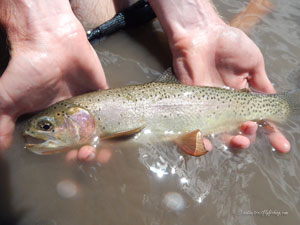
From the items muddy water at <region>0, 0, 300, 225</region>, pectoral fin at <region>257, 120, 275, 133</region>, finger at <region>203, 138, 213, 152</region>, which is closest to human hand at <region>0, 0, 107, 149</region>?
muddy water at <region>0, 0, 300, 225</region>

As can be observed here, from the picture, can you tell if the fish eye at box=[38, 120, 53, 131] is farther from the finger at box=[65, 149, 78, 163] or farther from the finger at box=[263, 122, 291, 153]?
the finger at box=[263, 122, 291, 153]

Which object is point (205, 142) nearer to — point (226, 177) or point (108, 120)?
point (226, 177)

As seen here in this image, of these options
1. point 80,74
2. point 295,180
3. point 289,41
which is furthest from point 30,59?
point 289,41

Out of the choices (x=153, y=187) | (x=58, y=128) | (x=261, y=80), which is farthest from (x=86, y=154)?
(x=261, y=80)

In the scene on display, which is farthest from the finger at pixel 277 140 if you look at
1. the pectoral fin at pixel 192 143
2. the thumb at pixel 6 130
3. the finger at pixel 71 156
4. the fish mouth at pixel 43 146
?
the thumb at pixel 6 130

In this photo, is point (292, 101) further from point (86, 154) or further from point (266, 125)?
point (86, 154)

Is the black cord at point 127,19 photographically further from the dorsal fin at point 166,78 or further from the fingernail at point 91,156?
the fingernail at point 91,156
